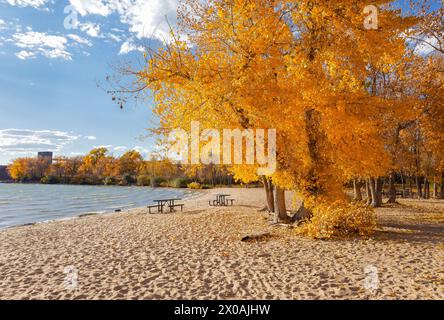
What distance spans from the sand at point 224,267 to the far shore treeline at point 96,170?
74716 millimetres

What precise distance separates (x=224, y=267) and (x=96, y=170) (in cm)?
11567

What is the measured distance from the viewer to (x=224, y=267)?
24.4 ft

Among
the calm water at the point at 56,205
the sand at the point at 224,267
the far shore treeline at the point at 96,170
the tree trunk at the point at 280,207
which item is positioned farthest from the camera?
the far shore treeline at the point at 96,170

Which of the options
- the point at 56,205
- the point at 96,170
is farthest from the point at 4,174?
the point at 56,205

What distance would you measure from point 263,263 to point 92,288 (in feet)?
13.4

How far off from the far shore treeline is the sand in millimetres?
74716

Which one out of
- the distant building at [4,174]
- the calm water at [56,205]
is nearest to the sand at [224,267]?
the calm water at [56,205]

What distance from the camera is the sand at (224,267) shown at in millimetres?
5801

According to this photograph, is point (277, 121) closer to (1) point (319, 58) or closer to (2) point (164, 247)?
(1) point (319, 58)

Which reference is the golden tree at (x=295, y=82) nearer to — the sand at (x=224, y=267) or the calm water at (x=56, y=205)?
the sand at (x=224, y=267)

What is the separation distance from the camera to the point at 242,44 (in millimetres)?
9852

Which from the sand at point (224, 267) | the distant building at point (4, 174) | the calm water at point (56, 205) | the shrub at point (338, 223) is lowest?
the calm water at point (56, 205)

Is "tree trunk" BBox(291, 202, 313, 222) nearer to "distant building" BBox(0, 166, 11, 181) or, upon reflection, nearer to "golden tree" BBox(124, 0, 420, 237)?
"golden tree" BBox(124, 0, 420, 237)
